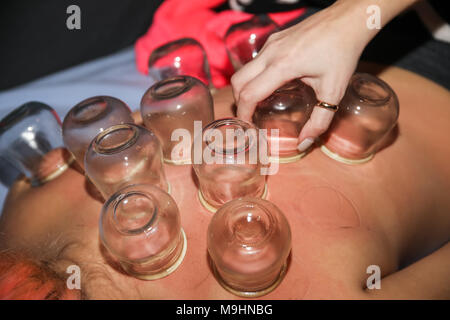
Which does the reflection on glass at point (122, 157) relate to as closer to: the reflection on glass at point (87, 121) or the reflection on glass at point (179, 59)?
the reflection on glass at point (87, 121)

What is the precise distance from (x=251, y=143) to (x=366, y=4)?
403 mm

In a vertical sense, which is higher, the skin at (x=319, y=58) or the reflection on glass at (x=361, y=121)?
the skin at (x=319, y=58)

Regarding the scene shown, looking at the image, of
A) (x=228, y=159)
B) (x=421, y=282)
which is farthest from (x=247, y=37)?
(x=421, y=282)

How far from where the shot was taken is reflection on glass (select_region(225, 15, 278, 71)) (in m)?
1.14

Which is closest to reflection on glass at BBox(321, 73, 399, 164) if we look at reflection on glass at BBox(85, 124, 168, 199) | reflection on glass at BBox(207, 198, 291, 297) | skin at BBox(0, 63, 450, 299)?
skin at BBox(0, 63, 450, 299)

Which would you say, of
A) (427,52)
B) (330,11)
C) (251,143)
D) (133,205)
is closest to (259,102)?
(251,143)

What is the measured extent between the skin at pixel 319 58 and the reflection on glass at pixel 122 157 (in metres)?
0.24

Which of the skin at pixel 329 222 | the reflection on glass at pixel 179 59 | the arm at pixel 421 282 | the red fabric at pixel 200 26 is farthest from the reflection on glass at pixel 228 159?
the red fabric at pixel 200 26

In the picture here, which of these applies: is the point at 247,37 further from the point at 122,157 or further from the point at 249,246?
the point at 249,246

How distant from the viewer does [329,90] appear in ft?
2.33

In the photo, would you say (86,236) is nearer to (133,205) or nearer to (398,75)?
(133,205)

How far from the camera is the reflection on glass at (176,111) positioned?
85 cm

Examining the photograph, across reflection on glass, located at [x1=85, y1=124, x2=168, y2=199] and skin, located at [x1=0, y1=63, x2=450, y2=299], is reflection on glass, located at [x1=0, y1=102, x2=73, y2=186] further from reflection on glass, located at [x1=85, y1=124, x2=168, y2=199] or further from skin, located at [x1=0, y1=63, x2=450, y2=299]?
reflection on glass, located at [x1=85, y1=124, x2=168, y2=199]

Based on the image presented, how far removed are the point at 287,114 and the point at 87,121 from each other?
50 cm
